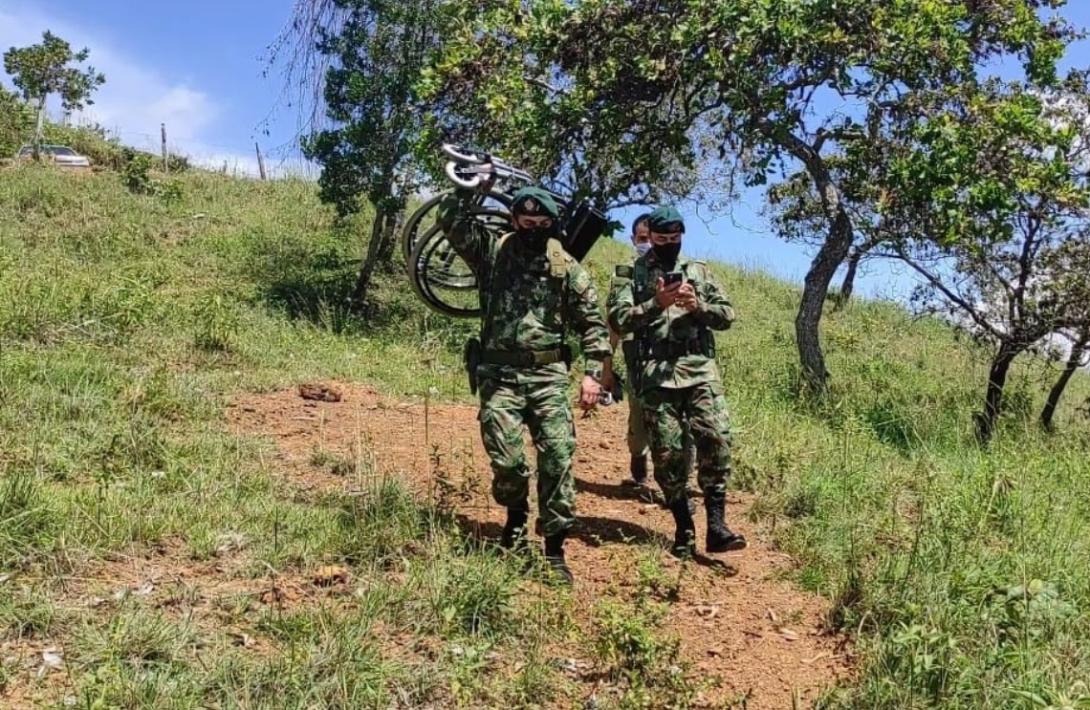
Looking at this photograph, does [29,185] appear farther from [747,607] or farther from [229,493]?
[747,607]

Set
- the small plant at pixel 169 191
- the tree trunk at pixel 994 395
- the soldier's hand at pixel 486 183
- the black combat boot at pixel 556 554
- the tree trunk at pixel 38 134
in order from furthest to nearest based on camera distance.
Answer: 1. the tree trunk at pixel 38 134
2. the small plant at pixel 169 191
3. the tree trunk at pixel 994 395
4. the soldier's hand at pixel 486 183
5. the black combat boot at pixel 556 554

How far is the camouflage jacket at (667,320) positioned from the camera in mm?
→ 4270

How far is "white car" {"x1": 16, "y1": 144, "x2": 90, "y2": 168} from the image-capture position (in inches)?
573

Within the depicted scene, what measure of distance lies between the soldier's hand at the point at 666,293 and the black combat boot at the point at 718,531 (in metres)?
0.95

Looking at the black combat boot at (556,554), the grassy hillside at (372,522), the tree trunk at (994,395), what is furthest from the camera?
the tree trunk at (994,395)

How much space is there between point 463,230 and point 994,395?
20.9ft

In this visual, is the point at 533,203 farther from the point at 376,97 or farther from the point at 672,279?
the point at 376,97

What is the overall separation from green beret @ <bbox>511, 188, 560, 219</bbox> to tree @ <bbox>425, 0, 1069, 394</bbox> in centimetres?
421

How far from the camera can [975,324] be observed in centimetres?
857

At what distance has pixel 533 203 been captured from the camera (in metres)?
3.88

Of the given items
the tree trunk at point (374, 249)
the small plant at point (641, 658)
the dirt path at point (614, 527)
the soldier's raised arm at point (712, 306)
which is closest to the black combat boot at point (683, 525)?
the dirt path at point (614, 527)

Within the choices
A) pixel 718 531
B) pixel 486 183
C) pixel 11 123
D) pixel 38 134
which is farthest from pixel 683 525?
pixel 11 123

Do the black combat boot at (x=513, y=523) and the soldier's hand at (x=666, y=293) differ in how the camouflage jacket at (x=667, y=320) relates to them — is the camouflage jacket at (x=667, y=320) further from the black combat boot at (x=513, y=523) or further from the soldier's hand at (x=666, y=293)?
the black combat boot at (x=513, y=523)

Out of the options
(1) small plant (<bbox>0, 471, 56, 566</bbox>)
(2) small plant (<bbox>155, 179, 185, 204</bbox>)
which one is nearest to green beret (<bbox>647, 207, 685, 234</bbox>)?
(1) small plant (<bbox>0, 471, 56, 566</bbox>)
